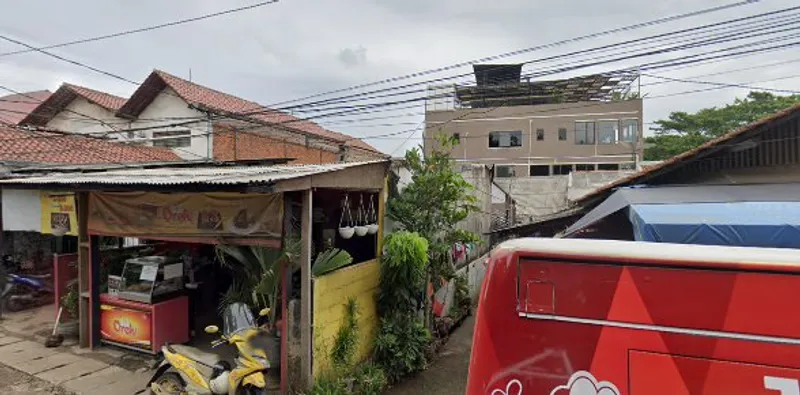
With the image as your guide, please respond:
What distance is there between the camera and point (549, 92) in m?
35.5

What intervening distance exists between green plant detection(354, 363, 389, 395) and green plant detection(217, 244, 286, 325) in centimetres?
155

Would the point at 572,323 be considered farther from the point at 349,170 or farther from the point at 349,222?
the point at 349,222

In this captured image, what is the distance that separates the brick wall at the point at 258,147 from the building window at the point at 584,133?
19.6 metres

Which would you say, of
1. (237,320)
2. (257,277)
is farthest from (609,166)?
(237,320)

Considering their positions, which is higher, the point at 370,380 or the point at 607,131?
the point at 607,131

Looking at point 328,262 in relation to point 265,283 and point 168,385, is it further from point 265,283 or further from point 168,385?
point 168,385

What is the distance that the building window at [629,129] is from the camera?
107 feet

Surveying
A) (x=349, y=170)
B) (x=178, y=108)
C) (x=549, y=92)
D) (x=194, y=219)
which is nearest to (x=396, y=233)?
(x=349, y=170)

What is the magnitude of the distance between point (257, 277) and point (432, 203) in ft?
11.0

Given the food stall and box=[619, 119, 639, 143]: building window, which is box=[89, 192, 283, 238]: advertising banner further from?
box=[619, 119, 639, 143]: building window

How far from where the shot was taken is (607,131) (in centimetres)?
3341

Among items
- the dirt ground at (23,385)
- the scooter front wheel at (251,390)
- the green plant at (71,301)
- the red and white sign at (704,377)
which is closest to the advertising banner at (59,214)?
the green plant at (71,301)

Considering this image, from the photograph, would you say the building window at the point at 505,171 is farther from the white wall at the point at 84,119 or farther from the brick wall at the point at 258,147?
the white wall at the point at 84,119

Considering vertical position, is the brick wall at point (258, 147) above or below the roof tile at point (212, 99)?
below
